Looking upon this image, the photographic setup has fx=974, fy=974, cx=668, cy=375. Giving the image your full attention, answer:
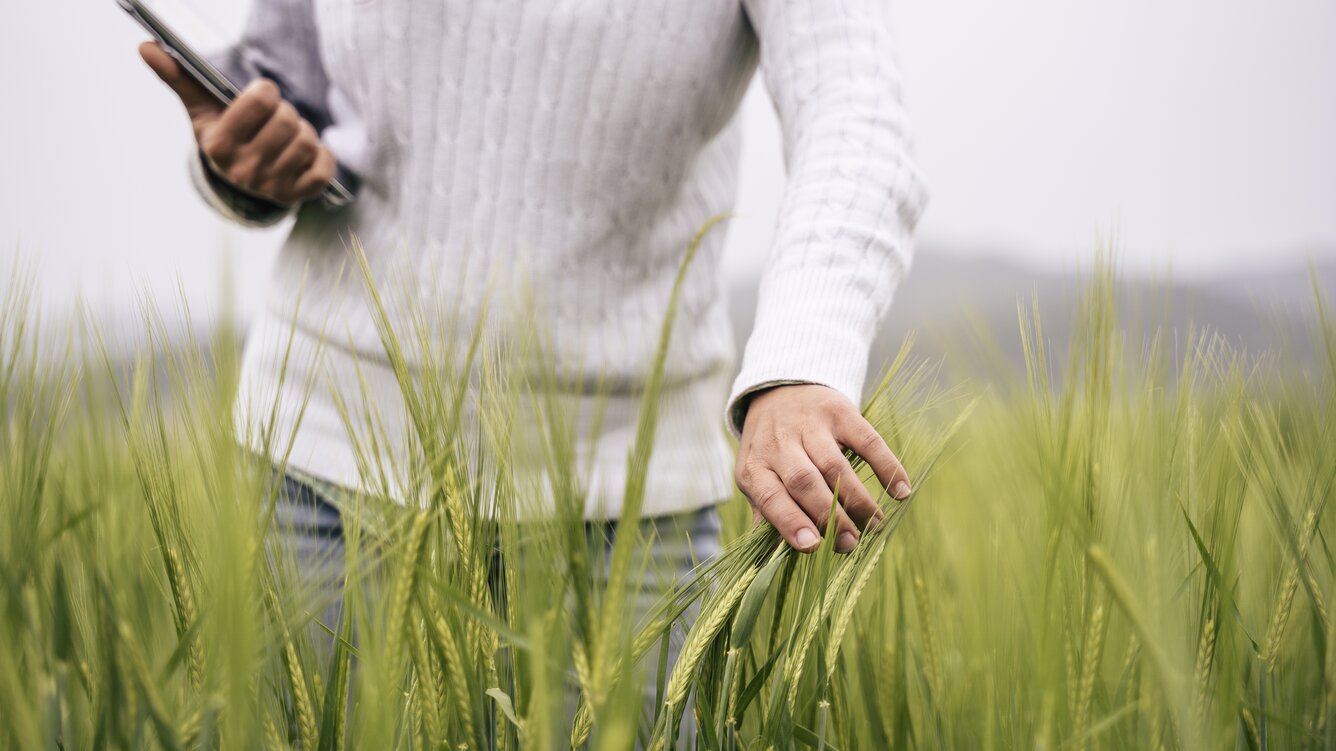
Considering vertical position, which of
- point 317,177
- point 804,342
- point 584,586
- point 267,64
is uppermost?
point 267,64

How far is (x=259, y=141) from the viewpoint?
0.71 meters

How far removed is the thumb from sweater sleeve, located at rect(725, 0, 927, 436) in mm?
435

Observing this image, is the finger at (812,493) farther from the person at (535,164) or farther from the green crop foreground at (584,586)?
the person at (535,164)

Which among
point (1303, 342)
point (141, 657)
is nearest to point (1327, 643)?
point (1303, 342)

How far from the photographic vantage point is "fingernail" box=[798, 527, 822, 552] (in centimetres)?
43

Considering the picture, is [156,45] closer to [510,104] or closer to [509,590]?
[510,104]

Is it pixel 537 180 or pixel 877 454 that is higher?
pixel 537 180

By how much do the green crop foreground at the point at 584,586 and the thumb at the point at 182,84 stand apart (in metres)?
0.31

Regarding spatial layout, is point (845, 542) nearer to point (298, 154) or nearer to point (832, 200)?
point (832, 200)

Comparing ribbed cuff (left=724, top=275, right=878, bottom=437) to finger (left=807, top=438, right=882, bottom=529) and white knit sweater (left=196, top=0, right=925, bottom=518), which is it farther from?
white knit sweater (left=196, top=0, right=925, bottom=518)

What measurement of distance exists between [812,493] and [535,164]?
1.48ft

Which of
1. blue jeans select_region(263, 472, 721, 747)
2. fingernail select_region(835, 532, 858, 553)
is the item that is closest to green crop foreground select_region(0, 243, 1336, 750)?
fingernail select_region(835, 532, 858, 553)

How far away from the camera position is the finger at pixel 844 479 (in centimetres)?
45

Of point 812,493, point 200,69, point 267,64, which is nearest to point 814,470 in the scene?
point 812,493
